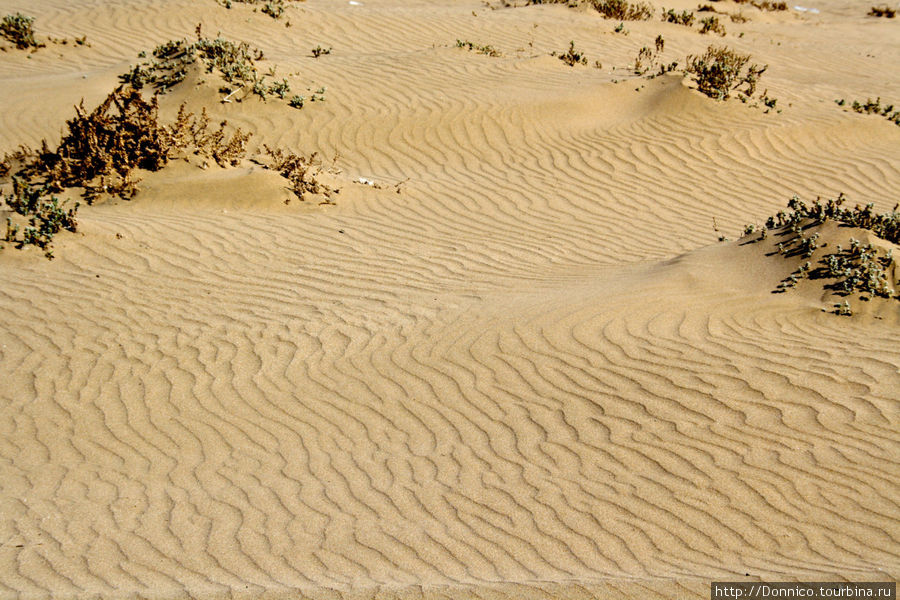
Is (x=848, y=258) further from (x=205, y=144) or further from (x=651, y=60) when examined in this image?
(x=651, y=60)

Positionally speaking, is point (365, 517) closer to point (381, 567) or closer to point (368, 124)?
point (381, 567)

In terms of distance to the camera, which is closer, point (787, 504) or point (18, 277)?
point (787, 504)

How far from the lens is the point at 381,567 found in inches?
154

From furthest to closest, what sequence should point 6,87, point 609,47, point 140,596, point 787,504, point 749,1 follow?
point 749,1
point 609,47
point 6,87
point 787,504
point 140,596

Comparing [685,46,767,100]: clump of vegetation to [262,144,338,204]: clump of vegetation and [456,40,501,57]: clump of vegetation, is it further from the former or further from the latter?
[262,144,338,204]: clump of vegetation

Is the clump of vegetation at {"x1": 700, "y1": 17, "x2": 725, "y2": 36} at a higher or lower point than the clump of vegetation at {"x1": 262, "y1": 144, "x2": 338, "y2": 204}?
higher

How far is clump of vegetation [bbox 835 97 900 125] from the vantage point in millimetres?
11781

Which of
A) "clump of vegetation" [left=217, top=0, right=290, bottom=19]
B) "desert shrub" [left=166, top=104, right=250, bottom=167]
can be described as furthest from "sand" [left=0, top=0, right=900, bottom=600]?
"clump of vegetation" [left=217, top=0, right=290, bottom=19]

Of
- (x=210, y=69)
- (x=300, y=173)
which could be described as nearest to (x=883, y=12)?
(x=210, y=69)

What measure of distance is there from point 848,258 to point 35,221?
7.80 m

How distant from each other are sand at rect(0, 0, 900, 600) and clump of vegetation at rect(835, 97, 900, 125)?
0.59 metres

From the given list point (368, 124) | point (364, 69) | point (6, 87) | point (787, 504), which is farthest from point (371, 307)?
point (6, 87)

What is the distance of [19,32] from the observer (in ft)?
49.3

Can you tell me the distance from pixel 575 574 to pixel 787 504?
1299 mm
